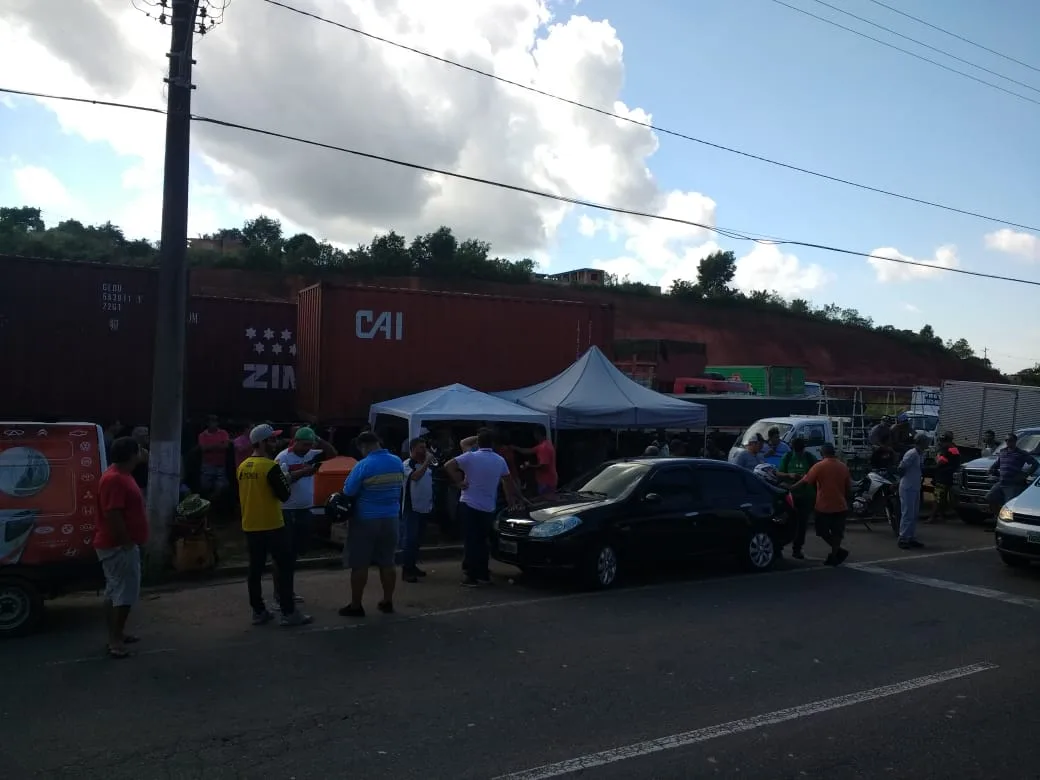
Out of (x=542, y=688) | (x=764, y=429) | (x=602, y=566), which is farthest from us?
(x=764, y=429)

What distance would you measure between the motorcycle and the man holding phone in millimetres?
10021

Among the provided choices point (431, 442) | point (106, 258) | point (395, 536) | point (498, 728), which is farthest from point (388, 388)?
point (106, 258)

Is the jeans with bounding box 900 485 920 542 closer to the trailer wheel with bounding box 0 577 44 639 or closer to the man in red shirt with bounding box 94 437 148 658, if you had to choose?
the man in red shirt with bounding box 94 437 148 658

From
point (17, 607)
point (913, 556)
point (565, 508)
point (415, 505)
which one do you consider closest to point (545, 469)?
point (565, 508)

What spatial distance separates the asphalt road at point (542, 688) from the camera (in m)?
4.96

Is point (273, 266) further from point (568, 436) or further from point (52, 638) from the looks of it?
point (52, 638)

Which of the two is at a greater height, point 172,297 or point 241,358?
point 172,297

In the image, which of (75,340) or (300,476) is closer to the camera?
(300,476)

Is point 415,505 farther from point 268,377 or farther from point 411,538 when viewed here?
point 268,377

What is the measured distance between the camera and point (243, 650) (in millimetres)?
7152

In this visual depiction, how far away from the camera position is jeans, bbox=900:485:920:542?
13.1m

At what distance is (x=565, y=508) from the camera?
9.82 m

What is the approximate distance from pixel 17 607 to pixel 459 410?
723 cm

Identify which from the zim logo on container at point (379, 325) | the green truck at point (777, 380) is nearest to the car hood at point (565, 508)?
the zim logo on container at point (379, 325)
